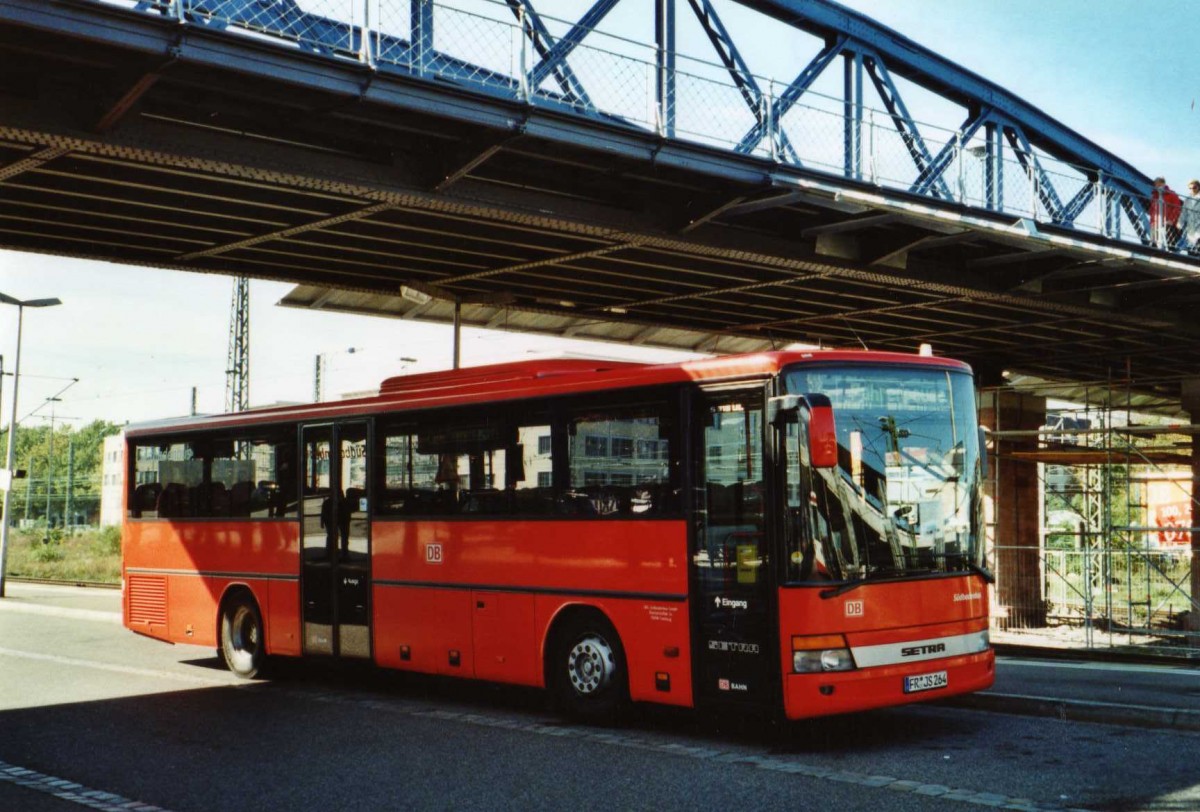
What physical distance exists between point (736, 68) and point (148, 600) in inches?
416

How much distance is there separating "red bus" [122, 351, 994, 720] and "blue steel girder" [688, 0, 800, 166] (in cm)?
659

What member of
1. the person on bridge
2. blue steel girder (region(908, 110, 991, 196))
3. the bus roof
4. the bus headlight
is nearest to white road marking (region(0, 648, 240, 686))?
the bus roof

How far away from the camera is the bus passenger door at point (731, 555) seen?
9.81m

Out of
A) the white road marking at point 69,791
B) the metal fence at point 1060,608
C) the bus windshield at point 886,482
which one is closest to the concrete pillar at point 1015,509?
the metal fence at point 1060,608

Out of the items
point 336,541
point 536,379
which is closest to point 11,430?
point 336,541

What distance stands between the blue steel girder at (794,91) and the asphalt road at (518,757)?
8181 mm

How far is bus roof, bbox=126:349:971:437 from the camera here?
10211 mm

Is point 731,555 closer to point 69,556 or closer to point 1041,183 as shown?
point 1041,183

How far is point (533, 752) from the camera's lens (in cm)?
979

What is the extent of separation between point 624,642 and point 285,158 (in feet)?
24.2

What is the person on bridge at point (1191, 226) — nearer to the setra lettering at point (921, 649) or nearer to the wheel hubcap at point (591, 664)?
the setra lettering at point (921, 649)

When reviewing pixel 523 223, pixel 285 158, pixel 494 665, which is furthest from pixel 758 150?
pixel 494 665

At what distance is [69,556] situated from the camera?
54344mm

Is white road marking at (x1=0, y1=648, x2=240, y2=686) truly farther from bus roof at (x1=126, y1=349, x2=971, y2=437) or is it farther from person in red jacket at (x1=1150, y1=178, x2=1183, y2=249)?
person in red jacket at (x1=1150, y1=178, x2=1183, y2=249)
